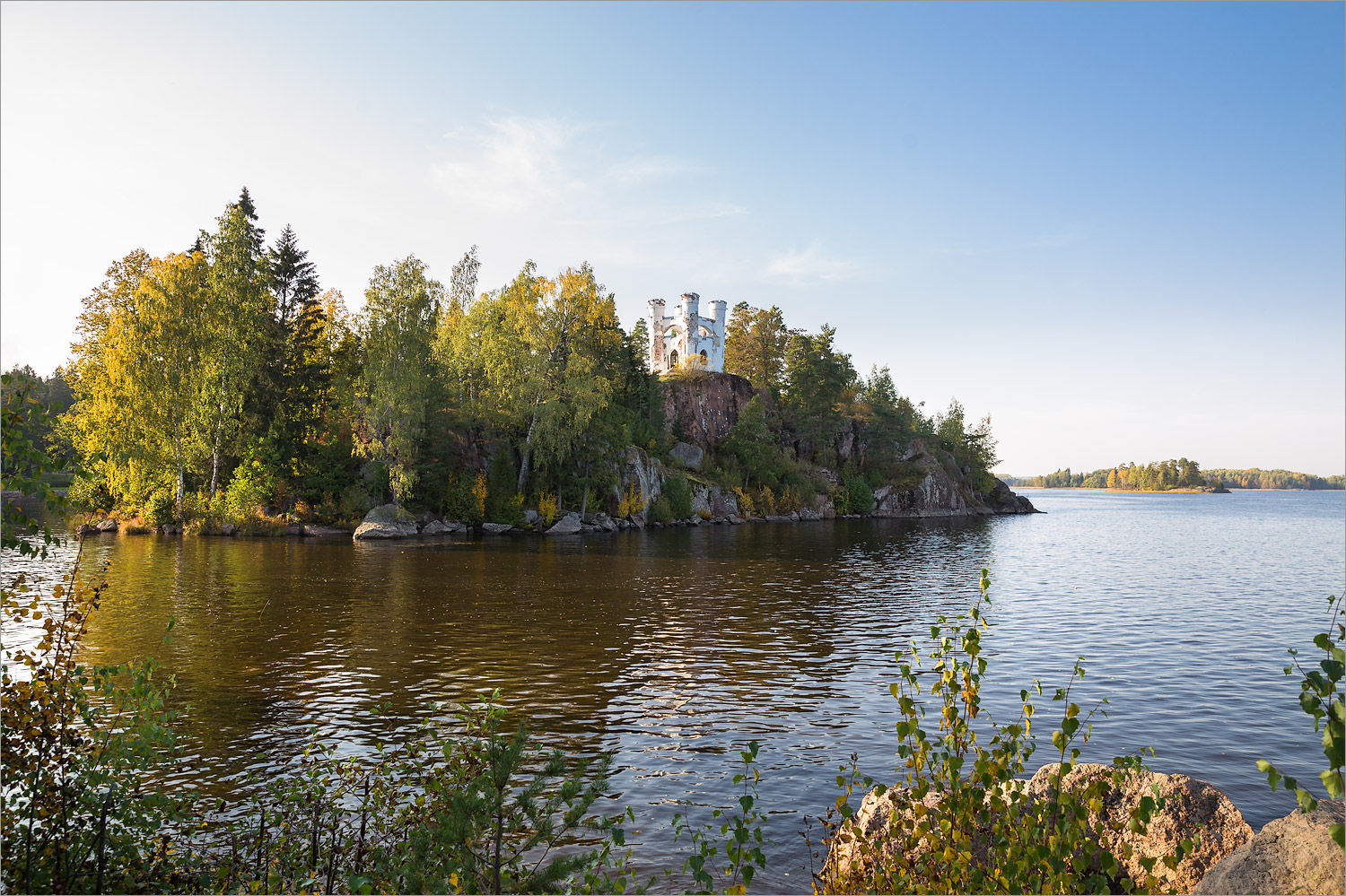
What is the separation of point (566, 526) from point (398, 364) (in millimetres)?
16799

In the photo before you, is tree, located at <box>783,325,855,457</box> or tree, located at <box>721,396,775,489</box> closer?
tree, located at <box>721,396,775,489</box>

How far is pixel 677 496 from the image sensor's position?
Result: 70562 mm

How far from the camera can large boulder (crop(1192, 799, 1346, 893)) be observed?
5.59 metres

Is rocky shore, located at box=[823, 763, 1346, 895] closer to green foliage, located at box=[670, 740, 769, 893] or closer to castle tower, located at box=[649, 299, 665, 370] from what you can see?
green foliage, located at box=[670, 740, 769, 893]

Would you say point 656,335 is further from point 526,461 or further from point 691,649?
point 691,649

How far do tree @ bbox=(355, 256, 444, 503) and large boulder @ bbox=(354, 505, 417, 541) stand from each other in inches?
45.6

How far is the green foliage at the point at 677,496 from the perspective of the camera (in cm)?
7025

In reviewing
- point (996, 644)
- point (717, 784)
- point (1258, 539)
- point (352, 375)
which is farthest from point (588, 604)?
point (1258, 539)

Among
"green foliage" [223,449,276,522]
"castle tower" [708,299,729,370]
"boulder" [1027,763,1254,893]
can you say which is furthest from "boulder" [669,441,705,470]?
"boulder" [1027,763,1254,893]

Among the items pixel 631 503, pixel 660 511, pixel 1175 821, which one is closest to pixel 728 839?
pixel 1175 821

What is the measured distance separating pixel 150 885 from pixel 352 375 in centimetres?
6035

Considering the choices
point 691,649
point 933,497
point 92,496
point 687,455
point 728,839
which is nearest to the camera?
point 728,839

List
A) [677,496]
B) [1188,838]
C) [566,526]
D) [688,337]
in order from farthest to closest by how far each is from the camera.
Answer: [688,337] < [677,496] < [566,526] < [1188,838]

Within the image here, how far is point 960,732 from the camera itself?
643 cm
